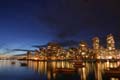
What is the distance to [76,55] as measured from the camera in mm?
173250

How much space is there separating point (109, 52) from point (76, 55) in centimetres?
2294

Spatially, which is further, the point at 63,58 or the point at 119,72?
the point at 63,58

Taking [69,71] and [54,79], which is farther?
[69,71]

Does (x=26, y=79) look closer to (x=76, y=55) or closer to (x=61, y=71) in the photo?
(x=61, y=71)

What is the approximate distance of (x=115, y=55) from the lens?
162125 mm

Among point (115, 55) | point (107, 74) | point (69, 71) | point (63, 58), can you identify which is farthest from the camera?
point (63, 58)

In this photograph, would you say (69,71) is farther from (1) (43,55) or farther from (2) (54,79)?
(1) (43,55)

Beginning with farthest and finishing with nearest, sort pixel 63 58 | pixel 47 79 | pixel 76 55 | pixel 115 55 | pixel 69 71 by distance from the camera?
pixel 63 58 → pixel 76 55 → pixel 115 55 → pixel 69 71 → pixel 47 79

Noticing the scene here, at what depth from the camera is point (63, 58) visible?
18888 centimetres

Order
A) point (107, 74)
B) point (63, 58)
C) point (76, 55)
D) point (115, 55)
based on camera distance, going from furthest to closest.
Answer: point (63, 58) < point (76, 55) < point (115, 55) < point (107, 74)

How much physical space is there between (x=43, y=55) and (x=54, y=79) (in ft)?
428

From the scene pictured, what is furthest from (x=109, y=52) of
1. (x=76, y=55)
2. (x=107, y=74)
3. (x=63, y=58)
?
(x=107, y=74)

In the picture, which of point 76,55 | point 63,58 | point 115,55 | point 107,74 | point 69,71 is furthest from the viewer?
point 63,58

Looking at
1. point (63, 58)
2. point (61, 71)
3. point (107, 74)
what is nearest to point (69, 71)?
point (61, 71)
